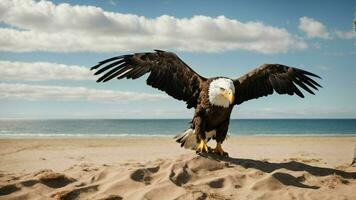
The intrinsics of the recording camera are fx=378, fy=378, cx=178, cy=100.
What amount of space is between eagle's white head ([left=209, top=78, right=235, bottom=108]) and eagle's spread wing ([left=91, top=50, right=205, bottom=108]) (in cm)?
57

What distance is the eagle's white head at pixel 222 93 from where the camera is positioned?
19.0 feet

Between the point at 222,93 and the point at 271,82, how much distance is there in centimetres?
149

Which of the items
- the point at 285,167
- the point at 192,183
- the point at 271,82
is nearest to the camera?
the point at 192,183

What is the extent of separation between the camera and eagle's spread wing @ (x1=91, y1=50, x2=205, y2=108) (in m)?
6.55

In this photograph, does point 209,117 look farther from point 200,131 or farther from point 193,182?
point 193,182

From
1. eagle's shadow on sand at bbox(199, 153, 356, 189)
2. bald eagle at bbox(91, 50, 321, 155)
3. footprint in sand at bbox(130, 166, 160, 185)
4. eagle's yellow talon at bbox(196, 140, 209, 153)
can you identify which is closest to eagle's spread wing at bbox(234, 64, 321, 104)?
bald eagle at bbox(91, 50, 321, 155)

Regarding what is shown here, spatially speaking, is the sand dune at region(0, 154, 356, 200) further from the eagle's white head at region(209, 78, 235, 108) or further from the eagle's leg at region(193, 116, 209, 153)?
the eagle's white head at region(209, 78, 235, 108)

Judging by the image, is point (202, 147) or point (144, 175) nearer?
point (144, 175)

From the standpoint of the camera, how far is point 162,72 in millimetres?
6699

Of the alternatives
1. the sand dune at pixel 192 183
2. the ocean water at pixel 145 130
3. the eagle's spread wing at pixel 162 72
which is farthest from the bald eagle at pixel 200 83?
the ocean water at pixel 145 130

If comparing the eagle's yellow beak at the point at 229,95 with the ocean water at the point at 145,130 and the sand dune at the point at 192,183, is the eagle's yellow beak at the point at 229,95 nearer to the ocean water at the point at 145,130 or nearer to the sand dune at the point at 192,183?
the sand dune at the point at 192,183

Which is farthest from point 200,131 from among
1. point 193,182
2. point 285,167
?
point 193,182

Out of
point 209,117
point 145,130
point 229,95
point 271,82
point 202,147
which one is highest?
point 271,82

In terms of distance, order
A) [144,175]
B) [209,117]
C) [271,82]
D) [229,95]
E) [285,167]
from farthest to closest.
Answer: [271,82], [209,117], [229,95], [285,167], [144,175]
